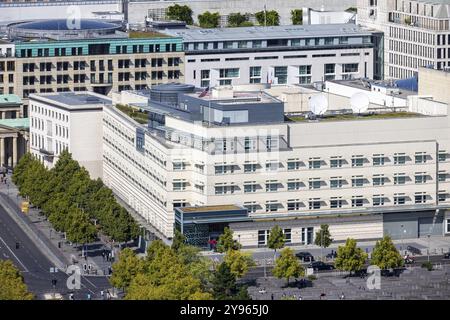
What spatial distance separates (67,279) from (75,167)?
31.3 meters

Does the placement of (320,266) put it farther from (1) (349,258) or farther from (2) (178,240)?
(2) (178,240)

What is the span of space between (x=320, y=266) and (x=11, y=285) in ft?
93.8

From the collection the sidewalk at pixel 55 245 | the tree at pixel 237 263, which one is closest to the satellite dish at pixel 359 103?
the sidewalk at pixel 55 245

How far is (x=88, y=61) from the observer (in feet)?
609

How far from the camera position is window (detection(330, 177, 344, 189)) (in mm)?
130875

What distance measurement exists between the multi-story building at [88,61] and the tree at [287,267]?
240ft

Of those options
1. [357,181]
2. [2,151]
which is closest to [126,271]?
[357,181]

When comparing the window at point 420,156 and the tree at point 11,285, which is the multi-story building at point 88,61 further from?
the tree at point 11,285

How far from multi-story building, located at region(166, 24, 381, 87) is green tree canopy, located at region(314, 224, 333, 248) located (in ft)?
210

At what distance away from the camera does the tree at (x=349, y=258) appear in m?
117

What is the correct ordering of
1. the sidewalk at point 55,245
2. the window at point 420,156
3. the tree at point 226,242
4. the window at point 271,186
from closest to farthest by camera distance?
the tree at point 226,242, the sidewalk at point 55,245, the window at point 271,186, the window at point 420,156

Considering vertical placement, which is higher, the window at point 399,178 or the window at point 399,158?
the window at point 399,158

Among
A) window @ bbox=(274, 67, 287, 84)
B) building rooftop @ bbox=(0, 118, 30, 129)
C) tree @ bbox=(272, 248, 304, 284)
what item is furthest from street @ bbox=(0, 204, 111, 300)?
window @ bbox=(274, 67, 287, 84)
